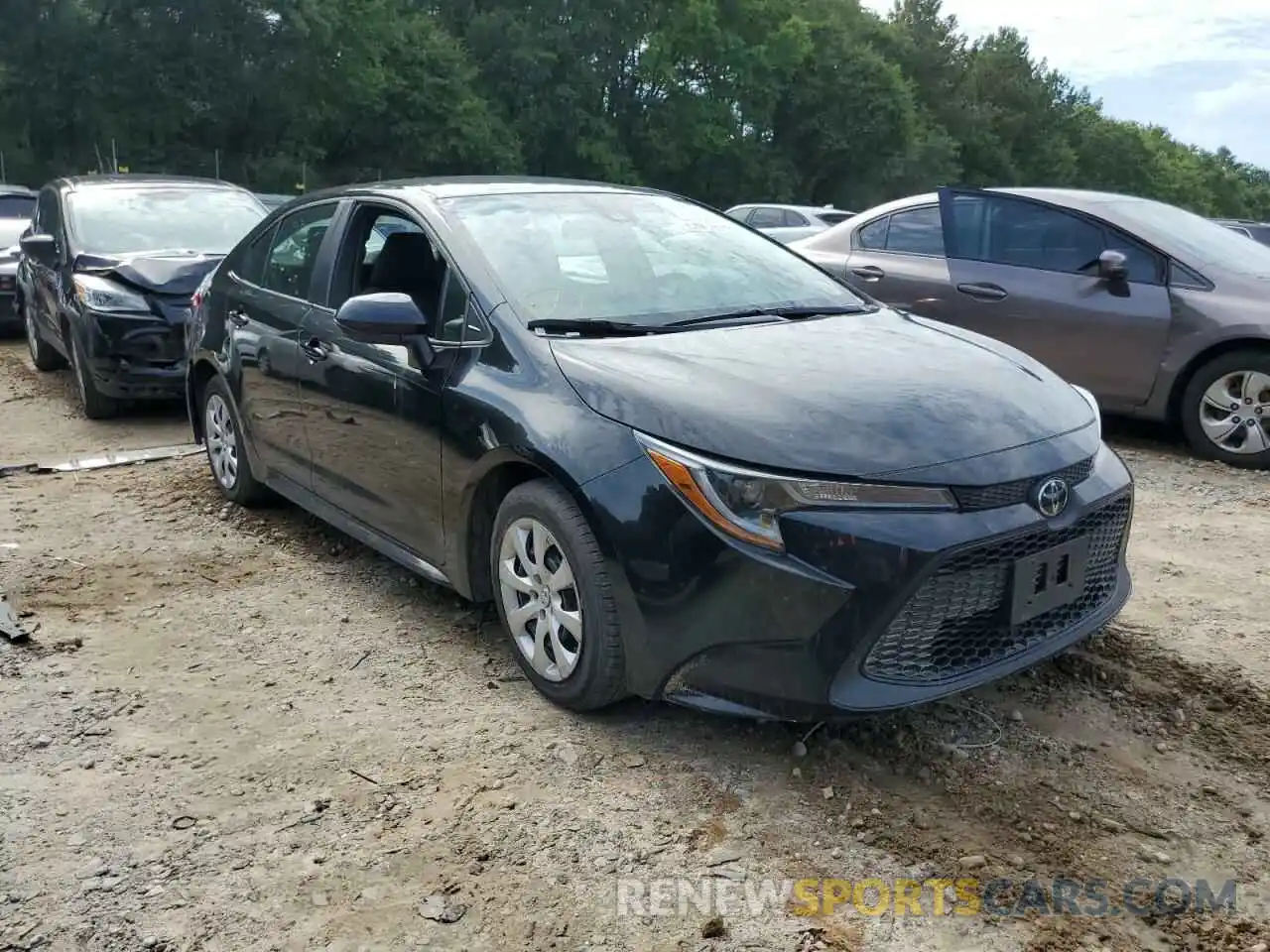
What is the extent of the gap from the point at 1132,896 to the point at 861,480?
1103 mm

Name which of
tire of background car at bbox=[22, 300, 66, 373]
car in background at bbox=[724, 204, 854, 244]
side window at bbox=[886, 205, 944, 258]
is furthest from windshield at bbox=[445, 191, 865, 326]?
car in background at bbox=[724, 204, 854, 244]

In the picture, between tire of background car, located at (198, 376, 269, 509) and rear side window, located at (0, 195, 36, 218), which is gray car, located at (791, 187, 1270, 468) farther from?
rear side window, located at (0, 195, 36, 218)

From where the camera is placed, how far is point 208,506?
18.2 ft

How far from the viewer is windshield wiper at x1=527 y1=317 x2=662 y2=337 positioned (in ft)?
11.4

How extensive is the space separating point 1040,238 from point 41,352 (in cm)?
773

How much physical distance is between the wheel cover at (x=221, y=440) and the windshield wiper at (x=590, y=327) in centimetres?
237

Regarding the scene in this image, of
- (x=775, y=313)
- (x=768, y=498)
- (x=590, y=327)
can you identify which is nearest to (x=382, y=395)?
(x=590, y=327)

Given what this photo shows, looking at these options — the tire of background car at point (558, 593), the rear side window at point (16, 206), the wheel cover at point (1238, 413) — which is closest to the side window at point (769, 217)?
the rear side window at point (16, 206)

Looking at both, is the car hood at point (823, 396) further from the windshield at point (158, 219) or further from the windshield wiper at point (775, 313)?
the windshield at point (158, 219)

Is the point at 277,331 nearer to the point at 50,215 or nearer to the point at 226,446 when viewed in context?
the point at 226,446

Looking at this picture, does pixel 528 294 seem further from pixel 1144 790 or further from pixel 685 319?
pixel 1144 790

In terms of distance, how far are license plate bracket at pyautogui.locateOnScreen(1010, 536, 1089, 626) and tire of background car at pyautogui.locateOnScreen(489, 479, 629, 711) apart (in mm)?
1038

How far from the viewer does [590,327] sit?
3504 millimetres

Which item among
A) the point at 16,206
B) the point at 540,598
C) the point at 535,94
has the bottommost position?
the point at 540,598
